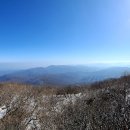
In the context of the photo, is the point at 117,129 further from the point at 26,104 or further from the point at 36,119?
the point at 26,104

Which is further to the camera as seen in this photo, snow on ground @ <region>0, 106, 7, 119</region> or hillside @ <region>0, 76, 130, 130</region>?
snow on ground @ <region>0, 106, 7, 119</region>

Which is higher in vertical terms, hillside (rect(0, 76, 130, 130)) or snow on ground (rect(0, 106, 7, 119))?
hillside (rect(0, 76, 130, 130))

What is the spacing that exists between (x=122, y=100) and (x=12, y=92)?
8.60m

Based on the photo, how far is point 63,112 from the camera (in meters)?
10.1

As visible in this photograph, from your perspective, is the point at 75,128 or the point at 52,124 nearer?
the point at 75,128

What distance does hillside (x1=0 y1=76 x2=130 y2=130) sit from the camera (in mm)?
6711

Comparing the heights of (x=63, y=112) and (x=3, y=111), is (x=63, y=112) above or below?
above

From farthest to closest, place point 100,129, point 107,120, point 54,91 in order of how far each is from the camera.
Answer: point 54,91 < point 107,120 < point 100,129

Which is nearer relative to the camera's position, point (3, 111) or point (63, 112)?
point (63, 112)

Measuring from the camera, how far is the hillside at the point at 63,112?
6711mm

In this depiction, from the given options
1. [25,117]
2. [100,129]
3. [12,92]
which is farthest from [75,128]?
[12,92]

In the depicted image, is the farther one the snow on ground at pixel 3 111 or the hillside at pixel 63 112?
the snow on ground at pixel 3 111

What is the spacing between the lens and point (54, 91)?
18672mm

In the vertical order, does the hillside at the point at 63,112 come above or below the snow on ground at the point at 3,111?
above
